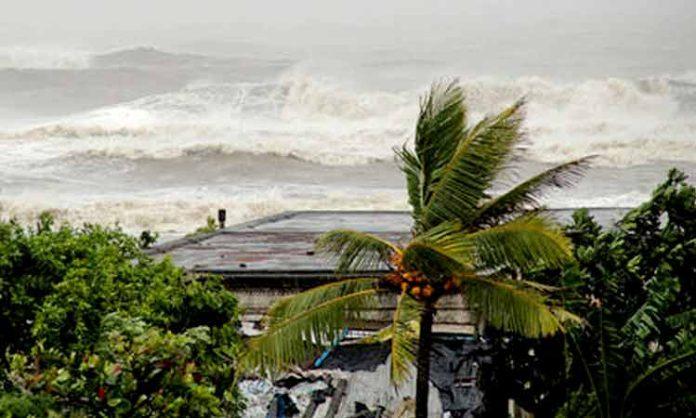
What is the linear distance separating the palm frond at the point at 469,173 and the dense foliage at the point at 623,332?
117cm

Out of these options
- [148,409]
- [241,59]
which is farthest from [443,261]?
[241,59]

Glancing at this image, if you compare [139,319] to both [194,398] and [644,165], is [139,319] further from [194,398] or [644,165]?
[644,165]

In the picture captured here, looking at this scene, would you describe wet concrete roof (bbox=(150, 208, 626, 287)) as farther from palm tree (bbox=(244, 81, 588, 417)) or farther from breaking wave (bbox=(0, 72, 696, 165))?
breaking wave (bbox=(0, 72, 696, 165))

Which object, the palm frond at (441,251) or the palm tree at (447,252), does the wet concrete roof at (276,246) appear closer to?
the palm tree at (447,252)

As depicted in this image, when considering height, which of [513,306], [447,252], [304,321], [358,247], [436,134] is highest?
[436,134]

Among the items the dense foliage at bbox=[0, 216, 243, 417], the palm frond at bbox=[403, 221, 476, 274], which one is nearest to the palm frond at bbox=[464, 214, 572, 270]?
the palm frond at bbox=[403, 221, 476, 274]

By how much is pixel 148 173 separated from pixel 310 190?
382 inches

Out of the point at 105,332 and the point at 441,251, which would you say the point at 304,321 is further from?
the point at 105,332

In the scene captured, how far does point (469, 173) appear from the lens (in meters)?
6.62

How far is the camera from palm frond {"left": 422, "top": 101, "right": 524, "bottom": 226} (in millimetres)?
6633

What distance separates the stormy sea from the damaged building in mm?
18257

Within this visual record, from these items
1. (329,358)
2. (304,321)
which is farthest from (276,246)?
(304,321)

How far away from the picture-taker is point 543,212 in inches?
275

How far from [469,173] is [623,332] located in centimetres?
208
